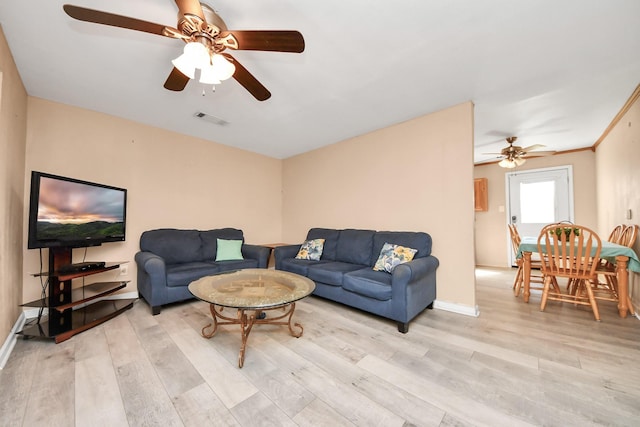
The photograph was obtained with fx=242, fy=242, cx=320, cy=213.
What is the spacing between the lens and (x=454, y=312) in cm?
273

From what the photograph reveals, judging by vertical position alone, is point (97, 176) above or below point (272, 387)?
above

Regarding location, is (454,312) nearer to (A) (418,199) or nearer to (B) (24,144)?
(A) (418,199)

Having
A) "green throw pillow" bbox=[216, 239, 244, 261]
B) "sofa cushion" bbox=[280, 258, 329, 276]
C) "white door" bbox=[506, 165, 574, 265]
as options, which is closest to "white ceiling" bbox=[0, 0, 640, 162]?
"white door" bbox=[506, 165, 574, 265]

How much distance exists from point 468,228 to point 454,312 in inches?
37.8

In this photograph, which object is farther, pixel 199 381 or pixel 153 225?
pixel 153 225

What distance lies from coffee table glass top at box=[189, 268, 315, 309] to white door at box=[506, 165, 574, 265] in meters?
5.20

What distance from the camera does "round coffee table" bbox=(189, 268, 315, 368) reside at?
1718 millimetres

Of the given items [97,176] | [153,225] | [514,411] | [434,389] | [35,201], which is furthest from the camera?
[153,225]

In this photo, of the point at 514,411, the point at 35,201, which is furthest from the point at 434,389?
the point at 35,201

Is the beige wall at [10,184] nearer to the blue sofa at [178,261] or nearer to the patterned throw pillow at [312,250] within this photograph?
the blue sofa at [178,261]

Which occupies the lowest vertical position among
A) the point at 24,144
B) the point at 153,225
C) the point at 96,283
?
the point at 96,283

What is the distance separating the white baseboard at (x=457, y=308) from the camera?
2.63 meters

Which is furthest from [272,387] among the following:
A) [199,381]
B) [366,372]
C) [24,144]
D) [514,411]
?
[24,144]

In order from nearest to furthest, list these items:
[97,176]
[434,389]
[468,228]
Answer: [434,389]
[468,228]
[97,176]
